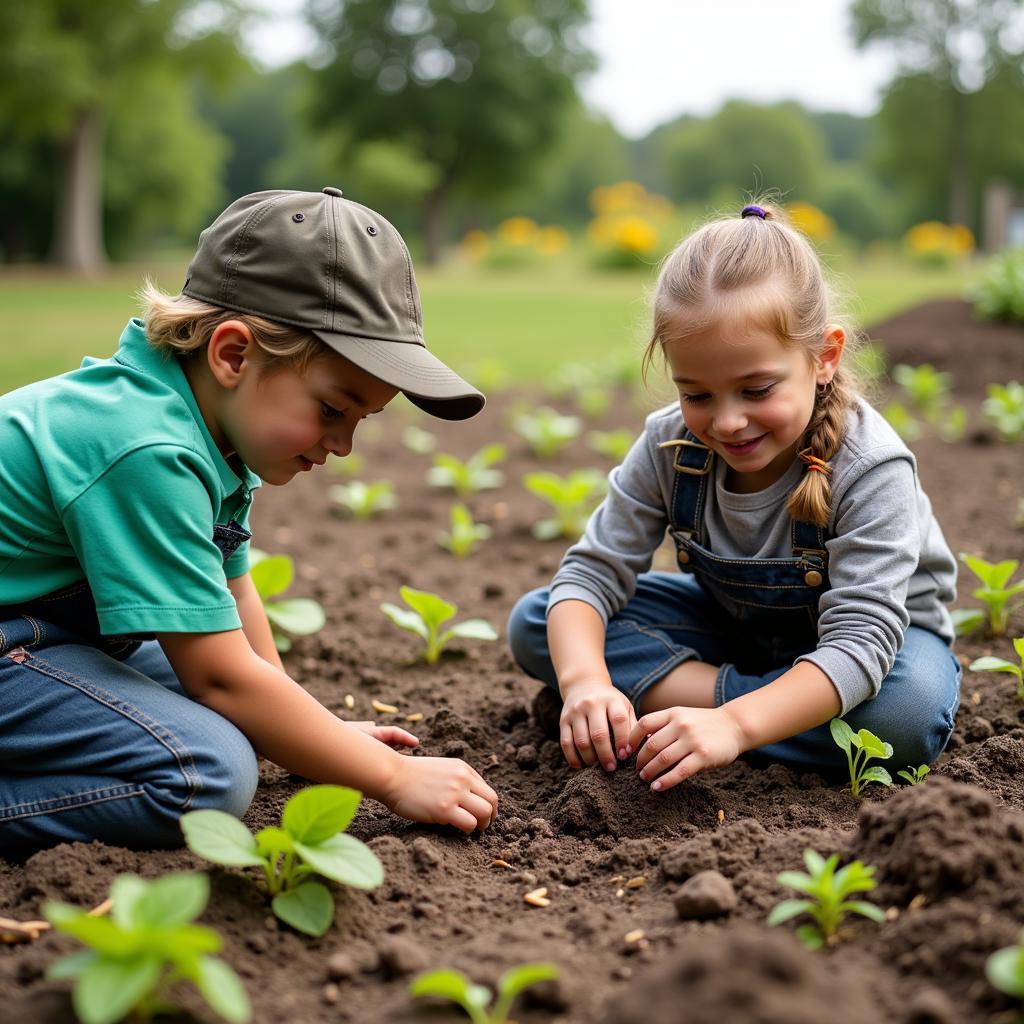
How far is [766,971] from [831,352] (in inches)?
59.2

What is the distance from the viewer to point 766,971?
130 centimetres

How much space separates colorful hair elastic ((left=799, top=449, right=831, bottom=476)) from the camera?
7.78ft

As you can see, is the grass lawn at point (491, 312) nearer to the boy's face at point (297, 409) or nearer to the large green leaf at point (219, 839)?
the boy's face at point (297, 409)

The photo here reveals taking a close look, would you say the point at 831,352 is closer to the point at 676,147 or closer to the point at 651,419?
the point at 651,419

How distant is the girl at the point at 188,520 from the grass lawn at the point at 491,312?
2.64ft

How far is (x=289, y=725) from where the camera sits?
6.58 feet

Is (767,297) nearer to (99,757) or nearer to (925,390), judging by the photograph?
(99,757)

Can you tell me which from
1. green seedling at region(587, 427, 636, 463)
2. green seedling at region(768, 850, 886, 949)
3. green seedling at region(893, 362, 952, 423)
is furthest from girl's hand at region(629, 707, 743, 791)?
green seedling at region(893, 362, 952, 423)

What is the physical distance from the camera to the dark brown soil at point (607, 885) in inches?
55.6

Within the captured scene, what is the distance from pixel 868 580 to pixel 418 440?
12.4 ft

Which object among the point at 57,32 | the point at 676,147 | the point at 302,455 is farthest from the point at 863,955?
the point at 676,147

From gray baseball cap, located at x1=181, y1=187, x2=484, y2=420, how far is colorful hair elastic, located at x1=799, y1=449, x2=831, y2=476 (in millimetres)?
781

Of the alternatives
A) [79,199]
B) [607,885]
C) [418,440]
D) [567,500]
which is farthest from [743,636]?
[79,199]

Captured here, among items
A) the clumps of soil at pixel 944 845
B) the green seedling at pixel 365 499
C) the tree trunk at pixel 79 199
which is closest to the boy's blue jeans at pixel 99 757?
the clumps of soil at pixel 944 845
